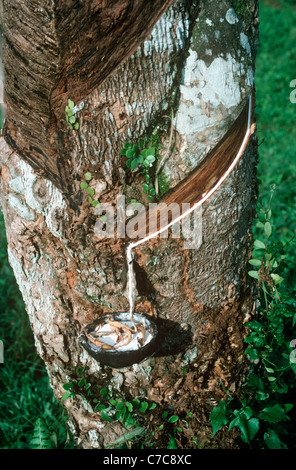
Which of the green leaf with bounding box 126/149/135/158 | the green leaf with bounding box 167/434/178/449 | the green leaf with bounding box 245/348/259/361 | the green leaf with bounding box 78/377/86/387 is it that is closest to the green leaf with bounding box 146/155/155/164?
the green leaf with bounding box 126/149/135/158

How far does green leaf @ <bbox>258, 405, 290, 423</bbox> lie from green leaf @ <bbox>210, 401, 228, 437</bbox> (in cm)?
17

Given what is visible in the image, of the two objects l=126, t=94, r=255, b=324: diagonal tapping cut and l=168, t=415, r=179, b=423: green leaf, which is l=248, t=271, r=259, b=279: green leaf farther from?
l=168, t=415, r=179, b=423: green leaf

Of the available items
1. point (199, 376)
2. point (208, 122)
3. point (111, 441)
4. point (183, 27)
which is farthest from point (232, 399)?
point (183, 27)

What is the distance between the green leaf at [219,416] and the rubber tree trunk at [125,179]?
12cm

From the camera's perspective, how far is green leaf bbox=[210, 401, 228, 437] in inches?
73.7

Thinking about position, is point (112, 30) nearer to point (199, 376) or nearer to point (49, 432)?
point (199, 376)

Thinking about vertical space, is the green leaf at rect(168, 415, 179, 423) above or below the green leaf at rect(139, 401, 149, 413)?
below

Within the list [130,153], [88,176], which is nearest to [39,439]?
[88,176]

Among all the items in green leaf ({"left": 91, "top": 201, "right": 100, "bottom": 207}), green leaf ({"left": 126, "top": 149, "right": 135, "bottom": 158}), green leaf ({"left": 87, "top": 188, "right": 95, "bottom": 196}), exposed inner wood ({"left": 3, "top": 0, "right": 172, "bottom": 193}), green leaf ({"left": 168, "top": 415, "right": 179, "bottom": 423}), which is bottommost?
green leaf ({"left": 168, "top": 415, "right": 179, "bottom": 423})

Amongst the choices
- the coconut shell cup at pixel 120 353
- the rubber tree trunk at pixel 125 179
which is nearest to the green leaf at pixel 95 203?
the rubber tree trunk at pixel 125 179

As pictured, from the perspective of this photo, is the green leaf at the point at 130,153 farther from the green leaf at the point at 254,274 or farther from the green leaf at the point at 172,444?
the green leaf at the point at 172,444

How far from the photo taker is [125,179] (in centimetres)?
164

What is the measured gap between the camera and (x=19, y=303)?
3230 millimetres

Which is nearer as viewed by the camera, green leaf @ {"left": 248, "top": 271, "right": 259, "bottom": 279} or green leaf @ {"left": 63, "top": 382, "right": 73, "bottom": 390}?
green leaf @ {"left": 248, "top": 271, "right": 259, "bottom": 279}
